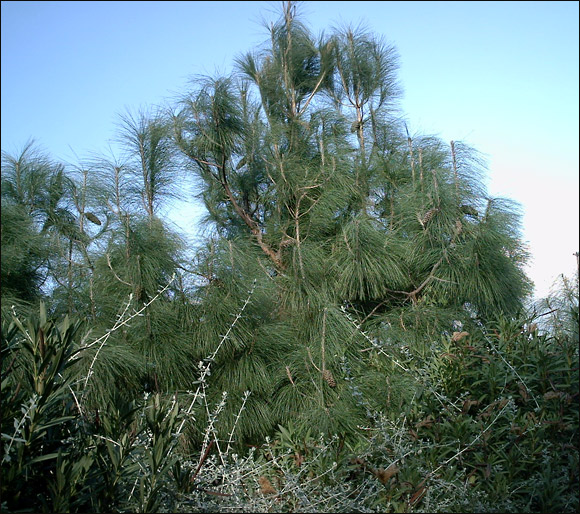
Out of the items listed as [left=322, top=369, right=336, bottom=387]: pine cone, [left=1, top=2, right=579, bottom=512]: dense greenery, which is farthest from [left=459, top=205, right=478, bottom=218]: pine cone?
[left=322, top=369, right=336, bottom=387]: pine cone

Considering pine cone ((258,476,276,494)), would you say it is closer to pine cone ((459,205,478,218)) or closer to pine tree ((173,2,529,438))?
pine tree ((173,2,529,438))

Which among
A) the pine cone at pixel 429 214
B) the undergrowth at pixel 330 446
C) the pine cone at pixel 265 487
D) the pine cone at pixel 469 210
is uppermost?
the pine cone at pixel 469 210

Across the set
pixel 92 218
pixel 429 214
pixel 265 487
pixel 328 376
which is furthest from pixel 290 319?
pixel 265 487

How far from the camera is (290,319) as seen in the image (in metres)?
2.60

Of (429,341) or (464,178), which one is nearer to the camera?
(429,341)

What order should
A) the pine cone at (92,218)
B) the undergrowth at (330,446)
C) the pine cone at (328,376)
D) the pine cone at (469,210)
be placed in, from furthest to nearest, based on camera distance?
the pine cone at (469,210) → the pine cone at (92,218) → the pine cone at (328,376) → the undergrowth at (330,446)

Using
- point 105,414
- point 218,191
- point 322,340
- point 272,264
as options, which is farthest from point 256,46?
point 105,414

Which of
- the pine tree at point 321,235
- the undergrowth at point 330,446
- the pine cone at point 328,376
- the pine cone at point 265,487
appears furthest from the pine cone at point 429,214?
the pine cone at point 265,487

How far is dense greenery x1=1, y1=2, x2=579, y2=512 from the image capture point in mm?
1658

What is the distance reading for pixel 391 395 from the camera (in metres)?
2.21

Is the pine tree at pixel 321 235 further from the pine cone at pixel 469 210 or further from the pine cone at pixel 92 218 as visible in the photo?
the pine cone at pixel 92 218

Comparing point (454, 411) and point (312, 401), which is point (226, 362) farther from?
point (454, 411)

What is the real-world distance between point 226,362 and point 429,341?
846 mm

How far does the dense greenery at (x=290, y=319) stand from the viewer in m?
1.66
